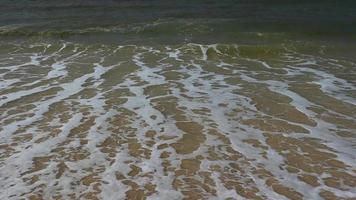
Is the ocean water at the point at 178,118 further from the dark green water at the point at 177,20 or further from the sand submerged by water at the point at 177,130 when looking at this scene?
the dark green water at the point at 177,20

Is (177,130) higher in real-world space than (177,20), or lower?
higher

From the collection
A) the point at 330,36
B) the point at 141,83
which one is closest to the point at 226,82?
the point at 141,83

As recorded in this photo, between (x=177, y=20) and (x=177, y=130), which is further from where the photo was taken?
(x=177, y=20)

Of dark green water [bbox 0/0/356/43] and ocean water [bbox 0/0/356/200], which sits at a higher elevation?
ocean water [bbox 0/0/356/200]

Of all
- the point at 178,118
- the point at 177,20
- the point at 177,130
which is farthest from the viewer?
the point at 177,20

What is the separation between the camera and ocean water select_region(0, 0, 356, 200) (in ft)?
15.8

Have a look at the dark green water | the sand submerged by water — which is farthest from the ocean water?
the dark green water

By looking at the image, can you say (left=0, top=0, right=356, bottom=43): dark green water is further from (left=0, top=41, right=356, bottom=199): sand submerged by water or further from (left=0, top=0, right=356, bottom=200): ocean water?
(left=0, top=41, right=356, bottom=199): sand submerged by water

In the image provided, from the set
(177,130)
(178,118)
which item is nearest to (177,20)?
(178,118)

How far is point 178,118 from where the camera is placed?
22.2ft

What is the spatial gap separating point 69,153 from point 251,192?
216 cm

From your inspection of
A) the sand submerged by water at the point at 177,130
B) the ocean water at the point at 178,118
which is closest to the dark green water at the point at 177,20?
the ocean water at the point at 178,118

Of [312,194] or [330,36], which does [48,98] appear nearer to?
[312,194]

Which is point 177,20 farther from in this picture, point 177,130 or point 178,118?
point 177,130
